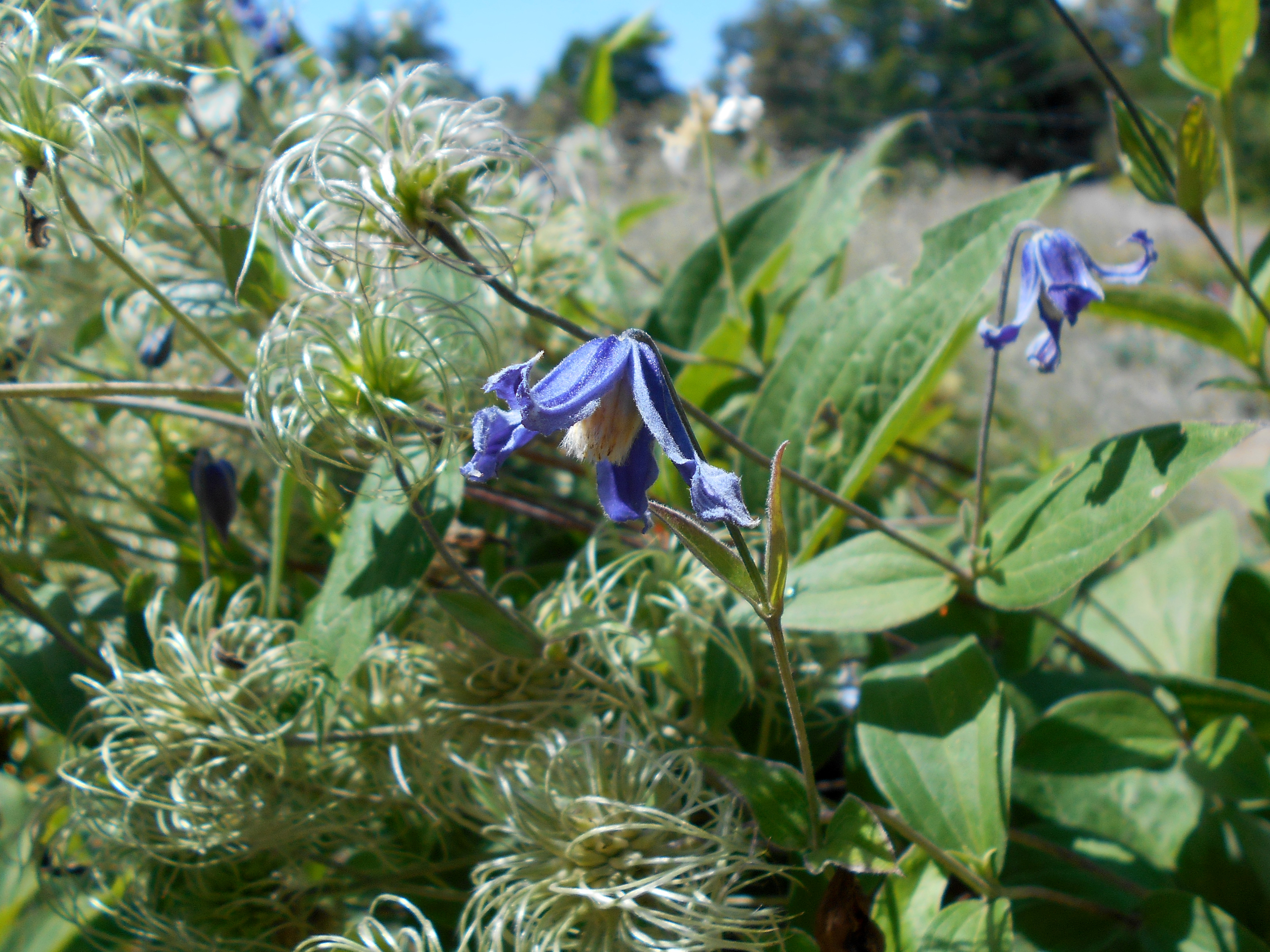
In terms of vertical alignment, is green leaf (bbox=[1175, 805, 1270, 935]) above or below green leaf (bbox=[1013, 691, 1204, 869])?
below

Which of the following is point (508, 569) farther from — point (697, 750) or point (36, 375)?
point (36, 375)

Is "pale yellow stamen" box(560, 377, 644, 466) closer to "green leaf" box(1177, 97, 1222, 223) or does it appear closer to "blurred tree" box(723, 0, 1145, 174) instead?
"green leaf" box(1177, 97, 1222, 223)

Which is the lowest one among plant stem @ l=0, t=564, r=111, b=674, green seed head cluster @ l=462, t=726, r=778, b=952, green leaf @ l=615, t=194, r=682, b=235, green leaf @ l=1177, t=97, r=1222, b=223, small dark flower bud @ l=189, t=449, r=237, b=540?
green seed head cluster @ l=462, t=726, r=778, b=952

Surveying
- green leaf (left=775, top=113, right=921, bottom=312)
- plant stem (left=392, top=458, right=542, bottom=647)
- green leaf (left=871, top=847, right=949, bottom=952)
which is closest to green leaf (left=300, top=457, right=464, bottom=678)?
plant stem (left=392, top=458, right=542, bottom=647)

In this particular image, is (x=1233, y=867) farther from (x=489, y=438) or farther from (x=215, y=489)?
(x=215, y=489)

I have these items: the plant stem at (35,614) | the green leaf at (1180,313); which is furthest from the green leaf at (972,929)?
the plant stem at (35,614)

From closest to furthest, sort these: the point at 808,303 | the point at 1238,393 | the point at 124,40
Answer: the point at 124,40, the point at 808,303, the point at 1238,393

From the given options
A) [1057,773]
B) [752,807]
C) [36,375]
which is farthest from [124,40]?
[1057,773]
